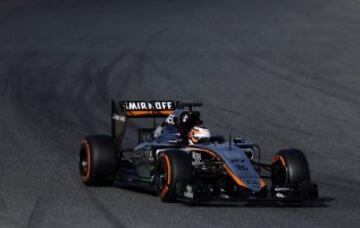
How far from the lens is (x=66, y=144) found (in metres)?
18.7

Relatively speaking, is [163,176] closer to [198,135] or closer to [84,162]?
[198,135]

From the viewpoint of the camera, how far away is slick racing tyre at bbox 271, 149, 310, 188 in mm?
13758

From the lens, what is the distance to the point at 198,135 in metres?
14.6

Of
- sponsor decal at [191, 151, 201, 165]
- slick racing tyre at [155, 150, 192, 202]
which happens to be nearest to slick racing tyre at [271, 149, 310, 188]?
sponsor decal at [191, 151, 201, 165]

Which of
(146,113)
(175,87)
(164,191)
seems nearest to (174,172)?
(164,191)

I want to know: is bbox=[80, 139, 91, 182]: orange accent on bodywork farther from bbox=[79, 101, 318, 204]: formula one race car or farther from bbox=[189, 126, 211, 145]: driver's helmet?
bbox=[189, 126, 211, 145]: driver's helmet

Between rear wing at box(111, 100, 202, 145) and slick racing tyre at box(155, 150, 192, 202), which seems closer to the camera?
slick racing tyre at box(155, 150, 192, 202)

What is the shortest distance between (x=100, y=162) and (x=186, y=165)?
6.33 feet

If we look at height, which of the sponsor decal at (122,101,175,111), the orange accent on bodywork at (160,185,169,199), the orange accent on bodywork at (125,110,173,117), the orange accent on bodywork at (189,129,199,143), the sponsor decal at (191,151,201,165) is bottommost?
the orange accent on bodywork at (160,185,169,199)

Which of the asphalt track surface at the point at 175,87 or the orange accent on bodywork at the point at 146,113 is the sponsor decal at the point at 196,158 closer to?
the asphalt track surface at the point at 175,87

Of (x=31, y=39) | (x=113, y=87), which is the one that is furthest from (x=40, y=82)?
(x=31, y=39)

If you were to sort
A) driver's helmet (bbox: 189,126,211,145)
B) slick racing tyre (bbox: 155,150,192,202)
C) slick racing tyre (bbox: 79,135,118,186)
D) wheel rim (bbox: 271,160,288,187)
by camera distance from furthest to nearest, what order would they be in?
1. slick racing tyre (bbox: 79,135,118,186)
2. driver's helmet (bbox: 189,126,211,145)
3. wheel rim (bbox: 271,160,288,187)
4. slick racing tyre (bbox: 155,150,192,202)

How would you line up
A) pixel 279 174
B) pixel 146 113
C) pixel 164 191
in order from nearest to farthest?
pixel 164 191 → pixel 279 174 → pixel 146 113

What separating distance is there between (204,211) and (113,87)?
479 inches
